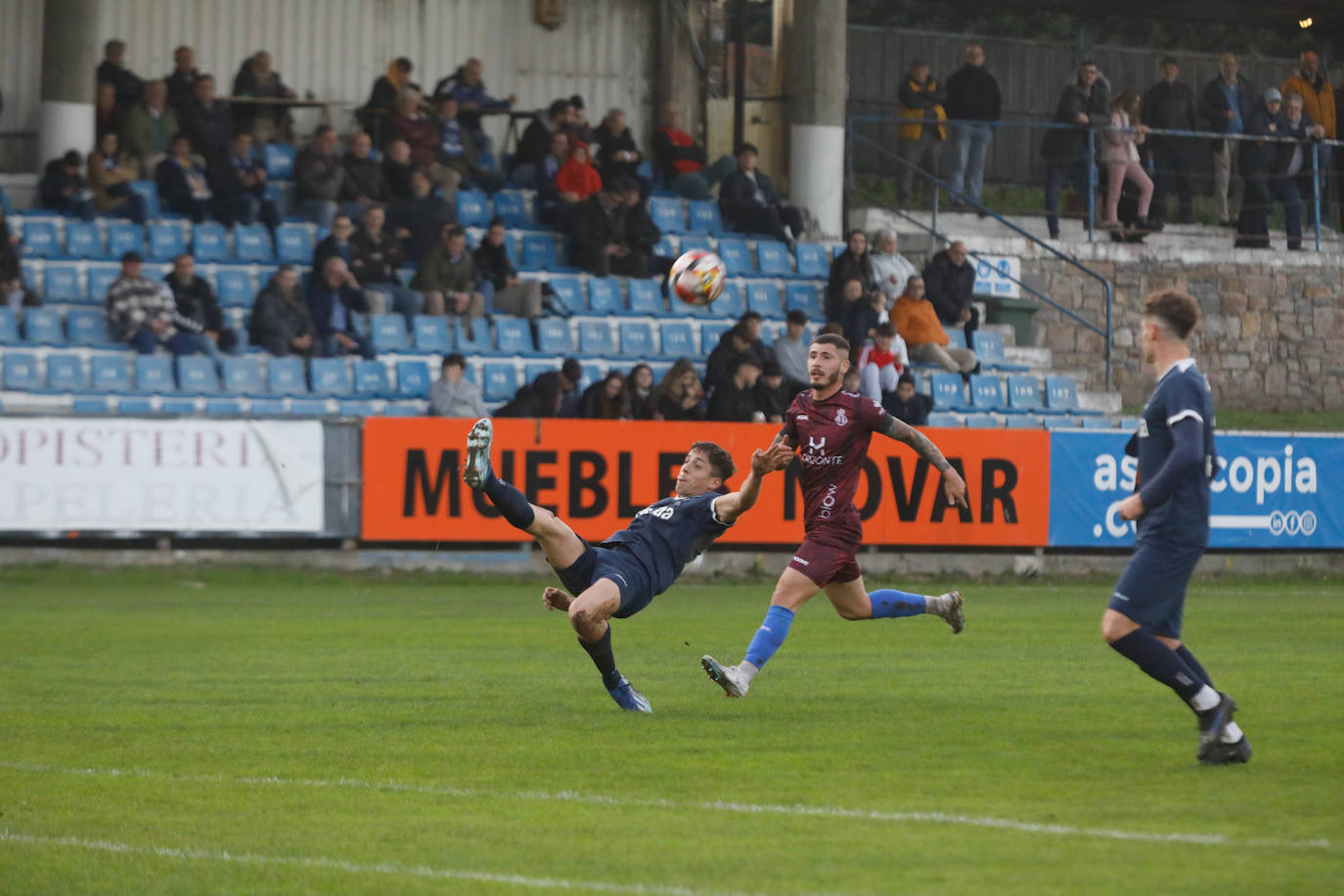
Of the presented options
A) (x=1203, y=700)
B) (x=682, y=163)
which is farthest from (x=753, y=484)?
(x=682, y=163)

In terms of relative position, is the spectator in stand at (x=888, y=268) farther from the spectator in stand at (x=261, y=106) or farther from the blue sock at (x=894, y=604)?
the blue sock at (x=894, y=604)

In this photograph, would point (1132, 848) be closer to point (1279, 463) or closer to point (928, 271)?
point (1279, 463)

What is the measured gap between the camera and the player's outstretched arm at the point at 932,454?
32.7 feet

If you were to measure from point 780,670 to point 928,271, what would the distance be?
13.4 m

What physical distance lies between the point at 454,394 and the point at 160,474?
3206 mm

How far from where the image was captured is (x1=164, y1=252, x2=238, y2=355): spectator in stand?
21234 millimetres

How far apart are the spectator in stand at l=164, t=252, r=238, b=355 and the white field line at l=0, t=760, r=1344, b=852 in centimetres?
1334

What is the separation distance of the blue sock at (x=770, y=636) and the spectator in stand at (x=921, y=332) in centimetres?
1395

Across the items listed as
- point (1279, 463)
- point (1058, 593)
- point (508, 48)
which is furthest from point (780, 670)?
point (508, 48)

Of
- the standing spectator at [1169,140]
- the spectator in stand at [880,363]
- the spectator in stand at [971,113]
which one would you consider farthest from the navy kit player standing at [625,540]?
the standing spectator at [1169,140]

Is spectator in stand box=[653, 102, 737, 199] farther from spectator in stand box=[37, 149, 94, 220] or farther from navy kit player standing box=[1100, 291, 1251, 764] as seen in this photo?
navy kit player standing box=[1100, 291, 1251, 764]

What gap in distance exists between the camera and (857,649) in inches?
536

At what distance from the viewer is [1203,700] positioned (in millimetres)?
8039

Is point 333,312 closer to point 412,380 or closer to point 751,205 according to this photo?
point 412,380
